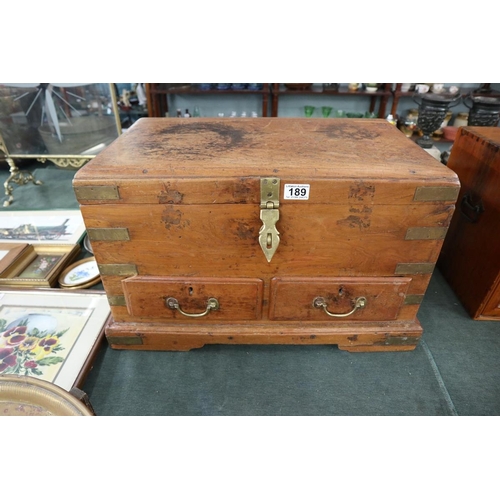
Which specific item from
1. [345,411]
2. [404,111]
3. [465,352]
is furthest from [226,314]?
[404,111]

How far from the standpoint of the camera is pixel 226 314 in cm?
128

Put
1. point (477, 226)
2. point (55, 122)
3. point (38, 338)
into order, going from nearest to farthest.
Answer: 1. point (38, 338)
2. point (477, 226)
3. point (55, 122)

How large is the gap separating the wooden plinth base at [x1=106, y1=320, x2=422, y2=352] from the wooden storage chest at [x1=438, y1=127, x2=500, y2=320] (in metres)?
0.39

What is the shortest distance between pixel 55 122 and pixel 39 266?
1.24 m

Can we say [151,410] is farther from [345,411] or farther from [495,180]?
[495,180]

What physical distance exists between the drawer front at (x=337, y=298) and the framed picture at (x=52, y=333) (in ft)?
2.41

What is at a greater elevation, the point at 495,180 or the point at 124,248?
the point at 495,180

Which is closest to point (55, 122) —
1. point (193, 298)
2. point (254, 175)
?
point (193, 298)

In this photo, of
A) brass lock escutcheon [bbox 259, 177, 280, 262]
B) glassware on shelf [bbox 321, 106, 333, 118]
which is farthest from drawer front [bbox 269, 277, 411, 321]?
glassware on shelf [bbox 321, 106, 333, 118]

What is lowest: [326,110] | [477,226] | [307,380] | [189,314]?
[307,380]

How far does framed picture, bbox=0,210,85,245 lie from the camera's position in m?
1.91

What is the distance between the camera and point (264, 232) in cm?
107

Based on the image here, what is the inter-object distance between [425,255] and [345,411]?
604 mm

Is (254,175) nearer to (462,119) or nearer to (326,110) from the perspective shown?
(326,110)
